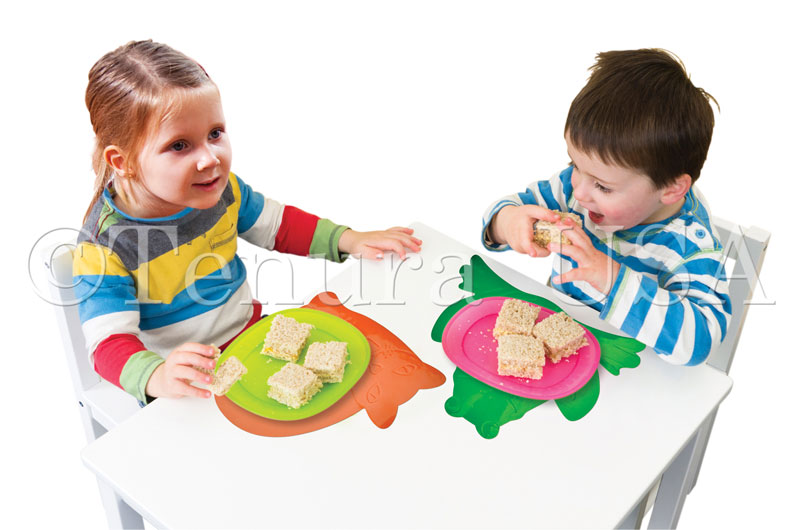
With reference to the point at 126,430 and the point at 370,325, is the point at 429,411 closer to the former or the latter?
the point at 370,325

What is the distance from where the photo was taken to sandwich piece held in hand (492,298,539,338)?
166 cm

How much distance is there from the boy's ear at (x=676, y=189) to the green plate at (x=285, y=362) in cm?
77

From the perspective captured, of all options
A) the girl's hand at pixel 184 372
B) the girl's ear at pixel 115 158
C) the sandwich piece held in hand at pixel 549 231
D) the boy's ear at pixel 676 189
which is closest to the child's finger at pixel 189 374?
the girl's hand at pixel 184 372

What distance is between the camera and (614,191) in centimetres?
163

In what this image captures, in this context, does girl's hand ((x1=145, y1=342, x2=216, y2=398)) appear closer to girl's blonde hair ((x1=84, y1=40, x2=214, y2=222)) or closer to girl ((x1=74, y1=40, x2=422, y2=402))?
girl ((x1=74, y1=40, x2=422, y2=402))

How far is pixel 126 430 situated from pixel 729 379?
52.3 inches

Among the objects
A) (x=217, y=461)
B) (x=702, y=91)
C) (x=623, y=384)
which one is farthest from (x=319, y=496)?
(x=702, y=91)

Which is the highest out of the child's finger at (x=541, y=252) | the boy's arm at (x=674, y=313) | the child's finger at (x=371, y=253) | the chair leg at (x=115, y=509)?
the child's finger at (x=541, y=252)

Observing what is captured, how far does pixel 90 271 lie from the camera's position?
1.63 meters

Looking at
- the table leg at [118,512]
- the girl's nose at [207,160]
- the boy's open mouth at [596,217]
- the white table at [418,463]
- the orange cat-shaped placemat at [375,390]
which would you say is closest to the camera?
the white table at [418,463]

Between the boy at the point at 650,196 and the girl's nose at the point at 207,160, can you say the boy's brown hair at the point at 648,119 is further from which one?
the girl's nose at the point at 207,160

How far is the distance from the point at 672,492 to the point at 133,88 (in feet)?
5.31

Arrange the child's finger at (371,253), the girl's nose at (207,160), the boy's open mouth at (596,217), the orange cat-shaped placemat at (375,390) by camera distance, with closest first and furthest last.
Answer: the orange cat-shaped placemat at (375,390)
the girl's nose at (207,160)
the boy's open mouth at (596,217)
the child's finger at (371,253)

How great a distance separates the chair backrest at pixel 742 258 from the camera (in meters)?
1.81
